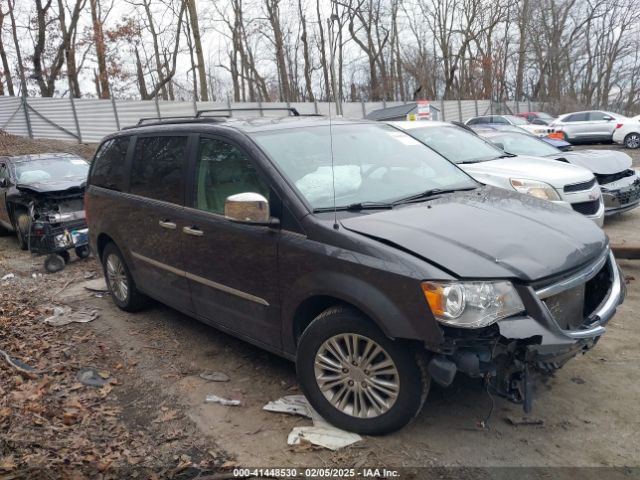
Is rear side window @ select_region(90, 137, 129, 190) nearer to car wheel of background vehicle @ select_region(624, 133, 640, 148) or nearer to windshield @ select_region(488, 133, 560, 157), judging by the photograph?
windshield @ select_region(488, 133, 560, 157)

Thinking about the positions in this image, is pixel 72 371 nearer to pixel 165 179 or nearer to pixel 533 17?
pixel 165 179

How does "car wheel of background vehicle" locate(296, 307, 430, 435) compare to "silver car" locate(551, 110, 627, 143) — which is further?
"silver car" locate(551, 110, 627, 143)

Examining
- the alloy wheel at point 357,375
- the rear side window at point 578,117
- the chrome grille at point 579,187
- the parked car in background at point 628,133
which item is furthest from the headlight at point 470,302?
the rear side window at point 578,117

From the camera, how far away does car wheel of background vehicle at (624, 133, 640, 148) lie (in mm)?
20400

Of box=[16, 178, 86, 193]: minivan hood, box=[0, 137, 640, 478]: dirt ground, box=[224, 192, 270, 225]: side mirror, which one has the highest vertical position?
box=[224, 192, 270, 225]: side mirror

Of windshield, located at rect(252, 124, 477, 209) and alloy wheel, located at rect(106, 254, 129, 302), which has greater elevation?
windshield, located at rect(252, 124, 477, 209)

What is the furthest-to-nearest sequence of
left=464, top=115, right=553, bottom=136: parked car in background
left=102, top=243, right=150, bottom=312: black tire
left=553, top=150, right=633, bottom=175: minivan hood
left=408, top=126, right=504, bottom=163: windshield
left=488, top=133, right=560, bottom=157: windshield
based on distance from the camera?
left=464, top=115, right=553, bottom=136: parked car in background → left=488, top=133, right=560, bottom=157: windshield → left=553, top=150, right=633, bottom=175: minivan hood → left=408, top=126, right=504, bottom=163: windshield → left=102, top=243, right=150, bottom=312: black tire

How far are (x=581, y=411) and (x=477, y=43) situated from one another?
44.9m

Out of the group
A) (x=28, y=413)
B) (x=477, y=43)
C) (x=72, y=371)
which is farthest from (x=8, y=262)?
(x=477, y=43)

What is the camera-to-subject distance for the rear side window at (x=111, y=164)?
206 inches

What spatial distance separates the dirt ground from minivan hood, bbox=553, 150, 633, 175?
3.92 metres

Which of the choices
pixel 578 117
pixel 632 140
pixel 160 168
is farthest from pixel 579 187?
pixel 578 117

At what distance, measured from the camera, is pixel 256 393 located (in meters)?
3.84

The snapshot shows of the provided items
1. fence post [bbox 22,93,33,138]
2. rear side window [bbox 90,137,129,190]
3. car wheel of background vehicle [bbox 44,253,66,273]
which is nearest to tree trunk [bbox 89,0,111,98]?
fence post [bbox 22,93,33,138]
